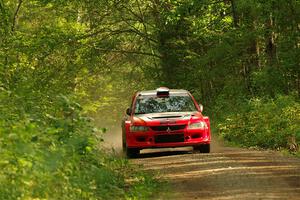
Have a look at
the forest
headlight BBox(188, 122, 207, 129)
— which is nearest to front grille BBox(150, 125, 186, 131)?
headlight BBox(188, 122, 207, 129)

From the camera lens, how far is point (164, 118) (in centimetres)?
1577

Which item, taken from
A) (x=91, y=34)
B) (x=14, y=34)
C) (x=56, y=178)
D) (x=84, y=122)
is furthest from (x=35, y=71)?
(x=56, y=178)

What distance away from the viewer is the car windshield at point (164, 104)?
54.5 feet

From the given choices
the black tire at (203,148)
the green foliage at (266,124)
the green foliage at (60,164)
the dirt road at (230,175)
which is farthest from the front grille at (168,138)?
the green foliage at (60,164)

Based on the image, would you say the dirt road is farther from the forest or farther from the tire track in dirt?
the forest

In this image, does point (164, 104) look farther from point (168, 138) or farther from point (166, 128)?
point (168, 138)

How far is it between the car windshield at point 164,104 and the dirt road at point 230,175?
1.53 meters

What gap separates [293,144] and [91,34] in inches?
649

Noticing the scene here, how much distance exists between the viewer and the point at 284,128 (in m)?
18.7

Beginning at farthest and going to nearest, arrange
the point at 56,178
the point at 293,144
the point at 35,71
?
1. the point at 35,71
2. the point at 293,144
3. the point at 56,178

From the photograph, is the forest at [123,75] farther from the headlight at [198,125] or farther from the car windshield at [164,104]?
the headlight at [198,125]

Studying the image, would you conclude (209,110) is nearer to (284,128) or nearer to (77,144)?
(284,128)

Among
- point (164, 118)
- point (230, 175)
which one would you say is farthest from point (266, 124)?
point (230, 175)

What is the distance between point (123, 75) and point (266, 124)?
25204 mm
